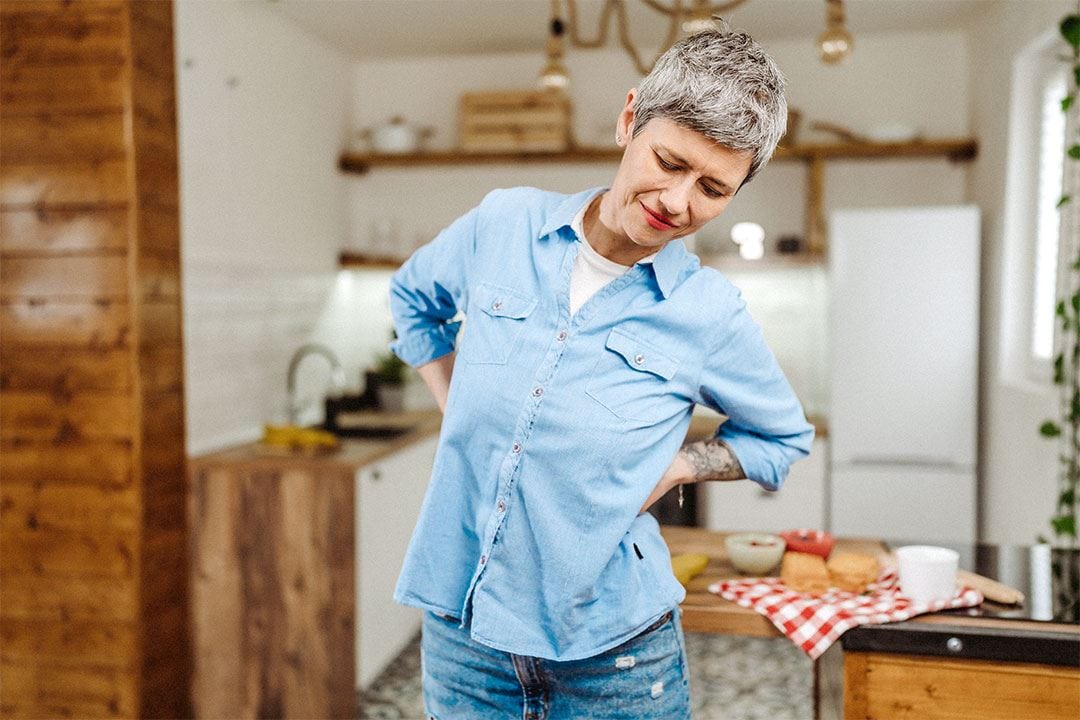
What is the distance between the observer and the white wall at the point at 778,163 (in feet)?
15.4

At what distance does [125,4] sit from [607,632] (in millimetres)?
2487

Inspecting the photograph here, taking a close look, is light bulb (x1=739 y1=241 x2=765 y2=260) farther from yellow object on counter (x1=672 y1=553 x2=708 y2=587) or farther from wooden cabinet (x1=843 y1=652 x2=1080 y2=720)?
wooden cabinet (x1=843 y1=652 x2=1080 y2=720)

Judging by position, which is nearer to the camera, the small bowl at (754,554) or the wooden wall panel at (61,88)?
the small bowl at (754,554)

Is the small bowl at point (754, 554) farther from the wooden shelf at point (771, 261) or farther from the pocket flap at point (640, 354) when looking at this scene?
the wooden shelf at point (771, 261)

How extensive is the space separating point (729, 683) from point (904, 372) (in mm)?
1540

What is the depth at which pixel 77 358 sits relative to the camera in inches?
115

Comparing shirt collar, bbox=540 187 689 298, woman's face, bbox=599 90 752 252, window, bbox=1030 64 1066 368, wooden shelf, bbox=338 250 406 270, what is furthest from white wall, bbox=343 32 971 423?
woman's face, bbox=599 90 752 252

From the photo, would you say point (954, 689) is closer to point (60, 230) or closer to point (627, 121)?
point (627, 121)

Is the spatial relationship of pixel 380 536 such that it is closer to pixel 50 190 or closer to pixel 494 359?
pixel 50 190

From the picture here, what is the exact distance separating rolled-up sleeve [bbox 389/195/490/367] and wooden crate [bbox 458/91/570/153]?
3217 mm

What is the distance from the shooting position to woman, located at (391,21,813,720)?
48.1 inches

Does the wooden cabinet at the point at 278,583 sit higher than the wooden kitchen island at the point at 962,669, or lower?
lower

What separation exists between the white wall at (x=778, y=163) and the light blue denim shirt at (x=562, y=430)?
3.42 metres

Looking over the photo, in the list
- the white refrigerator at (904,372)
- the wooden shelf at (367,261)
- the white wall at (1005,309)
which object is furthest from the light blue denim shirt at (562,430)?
the wooden shelf at (367,261)
